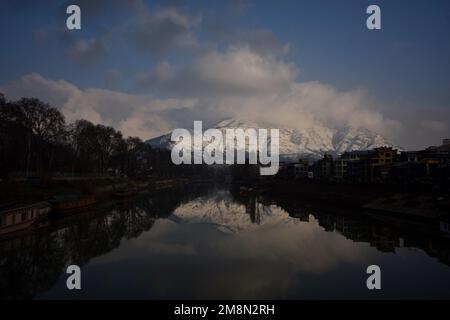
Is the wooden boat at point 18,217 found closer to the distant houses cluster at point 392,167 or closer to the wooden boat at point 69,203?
the wooden boat at point 69,203

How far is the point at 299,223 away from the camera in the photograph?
50.7m

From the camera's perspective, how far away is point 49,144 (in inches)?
2953

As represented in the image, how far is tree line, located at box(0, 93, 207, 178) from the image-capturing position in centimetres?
6353

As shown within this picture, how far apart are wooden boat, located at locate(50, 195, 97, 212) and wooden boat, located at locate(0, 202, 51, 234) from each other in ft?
20.6

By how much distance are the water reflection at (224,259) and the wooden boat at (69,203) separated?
3573 mm

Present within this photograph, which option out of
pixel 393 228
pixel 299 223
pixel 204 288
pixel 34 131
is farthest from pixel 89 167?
pixel 204 288

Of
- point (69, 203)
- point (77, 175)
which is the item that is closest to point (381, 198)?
point (69, 203)

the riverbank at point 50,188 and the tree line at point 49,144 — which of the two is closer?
the riverbank at point 50,188

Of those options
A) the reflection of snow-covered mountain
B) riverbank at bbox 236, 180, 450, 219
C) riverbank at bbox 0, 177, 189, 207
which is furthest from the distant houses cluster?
riverbank at bbox 0, 177, 189, 207

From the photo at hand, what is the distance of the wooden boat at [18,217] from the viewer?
34.8 m

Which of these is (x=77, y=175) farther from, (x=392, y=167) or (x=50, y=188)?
(x=392, y=167)

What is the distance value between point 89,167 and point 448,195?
79.8 meters

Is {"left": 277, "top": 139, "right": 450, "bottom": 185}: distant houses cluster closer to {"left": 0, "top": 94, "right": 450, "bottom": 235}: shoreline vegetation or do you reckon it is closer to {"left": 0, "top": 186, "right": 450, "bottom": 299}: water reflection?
{"left": 0, "top": 94, "right": 450, "bottom": 235}: shoreline vegetation

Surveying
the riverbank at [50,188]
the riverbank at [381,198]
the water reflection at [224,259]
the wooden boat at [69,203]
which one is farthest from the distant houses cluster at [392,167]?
the riverbank at [50,188]
